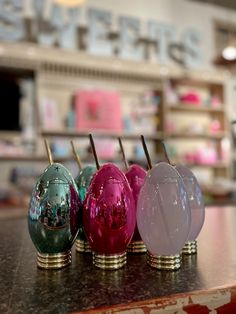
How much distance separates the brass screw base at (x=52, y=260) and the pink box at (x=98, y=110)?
2888mm

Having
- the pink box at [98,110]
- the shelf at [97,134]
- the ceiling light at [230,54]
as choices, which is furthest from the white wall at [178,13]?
the ceiling light at [230,54]

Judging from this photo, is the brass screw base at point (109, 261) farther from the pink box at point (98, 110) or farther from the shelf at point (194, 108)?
the shelf at point (194, 108)

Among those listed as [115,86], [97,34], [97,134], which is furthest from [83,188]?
[97,34]

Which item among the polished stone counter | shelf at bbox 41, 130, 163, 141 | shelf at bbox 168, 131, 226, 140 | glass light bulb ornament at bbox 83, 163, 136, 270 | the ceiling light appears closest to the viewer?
the polished stone counter

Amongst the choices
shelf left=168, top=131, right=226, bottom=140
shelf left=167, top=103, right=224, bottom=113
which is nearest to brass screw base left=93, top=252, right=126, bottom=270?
shelf left=168, top=131, right=226, bottom=140

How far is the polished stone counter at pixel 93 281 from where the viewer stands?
1.68 ft

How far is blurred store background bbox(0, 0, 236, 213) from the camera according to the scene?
3.27m

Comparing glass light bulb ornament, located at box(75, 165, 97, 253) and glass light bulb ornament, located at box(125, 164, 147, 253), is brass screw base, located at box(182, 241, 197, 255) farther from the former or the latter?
glass light bulb ornament, located at box(75, 165, 97, 253)

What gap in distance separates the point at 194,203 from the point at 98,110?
9.56ft

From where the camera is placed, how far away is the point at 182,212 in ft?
2.22

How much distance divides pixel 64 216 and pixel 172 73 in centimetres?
364

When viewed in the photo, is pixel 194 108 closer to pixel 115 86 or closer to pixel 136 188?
pixel 115 86

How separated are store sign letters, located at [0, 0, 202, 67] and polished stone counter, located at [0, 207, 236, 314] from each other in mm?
3212

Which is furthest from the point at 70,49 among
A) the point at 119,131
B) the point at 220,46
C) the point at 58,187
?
the point at 58,187
